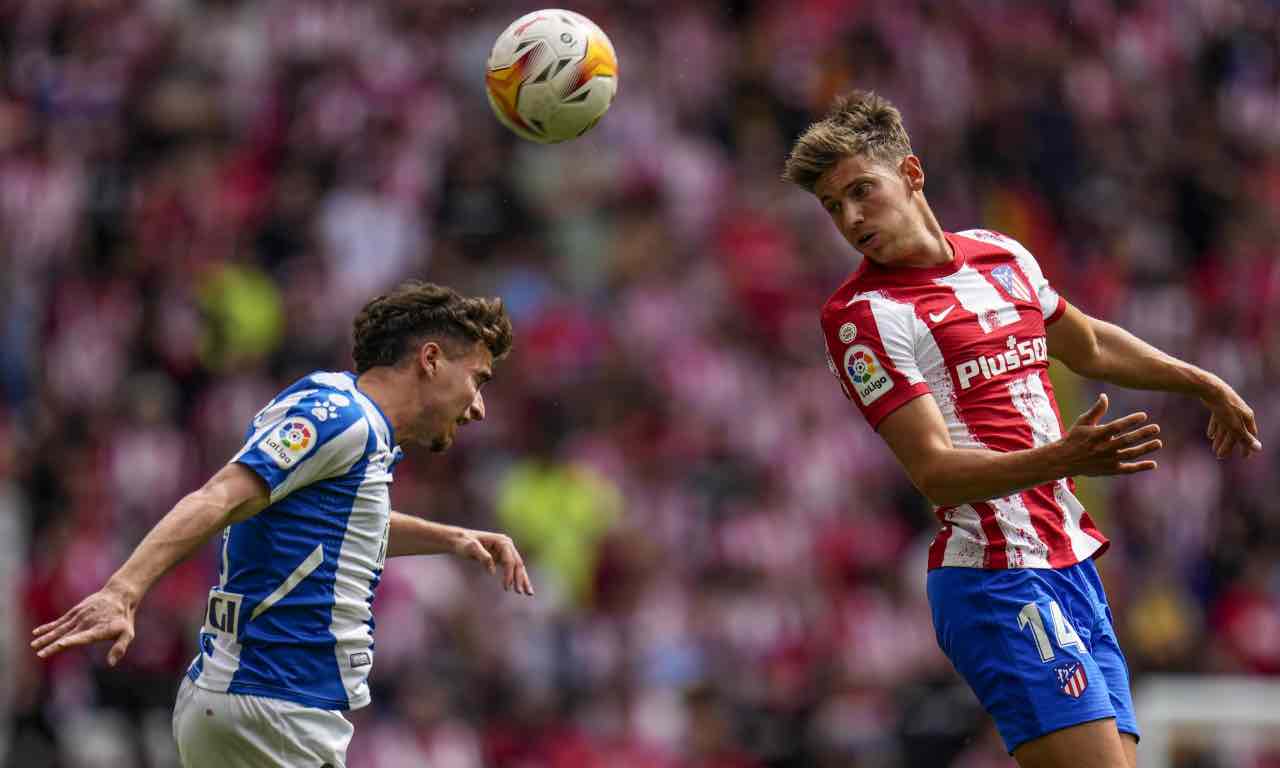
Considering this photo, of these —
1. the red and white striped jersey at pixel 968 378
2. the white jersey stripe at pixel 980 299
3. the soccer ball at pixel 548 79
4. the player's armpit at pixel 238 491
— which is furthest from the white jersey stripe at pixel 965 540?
the soccer ball at pixel 548 79

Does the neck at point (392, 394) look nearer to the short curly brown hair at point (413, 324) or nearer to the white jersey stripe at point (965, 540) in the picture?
the short curly brown hair at point (413, 324)

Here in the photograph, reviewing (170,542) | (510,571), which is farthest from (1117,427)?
(170,542)

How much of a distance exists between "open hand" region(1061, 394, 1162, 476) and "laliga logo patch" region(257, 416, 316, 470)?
6.83ft

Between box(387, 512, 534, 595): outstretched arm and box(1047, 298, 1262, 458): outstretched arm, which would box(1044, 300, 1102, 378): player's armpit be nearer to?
box(1047, 298, 1262, 458): outstretched arm

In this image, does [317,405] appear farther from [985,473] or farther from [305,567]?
[985,473]

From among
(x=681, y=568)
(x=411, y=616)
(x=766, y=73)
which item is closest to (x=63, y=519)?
(x=411, y=616)

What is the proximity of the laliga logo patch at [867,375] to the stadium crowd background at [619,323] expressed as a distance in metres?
5.88

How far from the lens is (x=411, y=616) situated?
11.4 metres

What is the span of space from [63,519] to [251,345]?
6.42 feet

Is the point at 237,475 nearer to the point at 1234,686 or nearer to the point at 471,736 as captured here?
the point at 471,736

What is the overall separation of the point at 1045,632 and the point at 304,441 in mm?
2205

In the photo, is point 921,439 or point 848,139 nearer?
point 921,439

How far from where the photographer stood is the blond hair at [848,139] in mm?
5738

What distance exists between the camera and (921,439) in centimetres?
539
